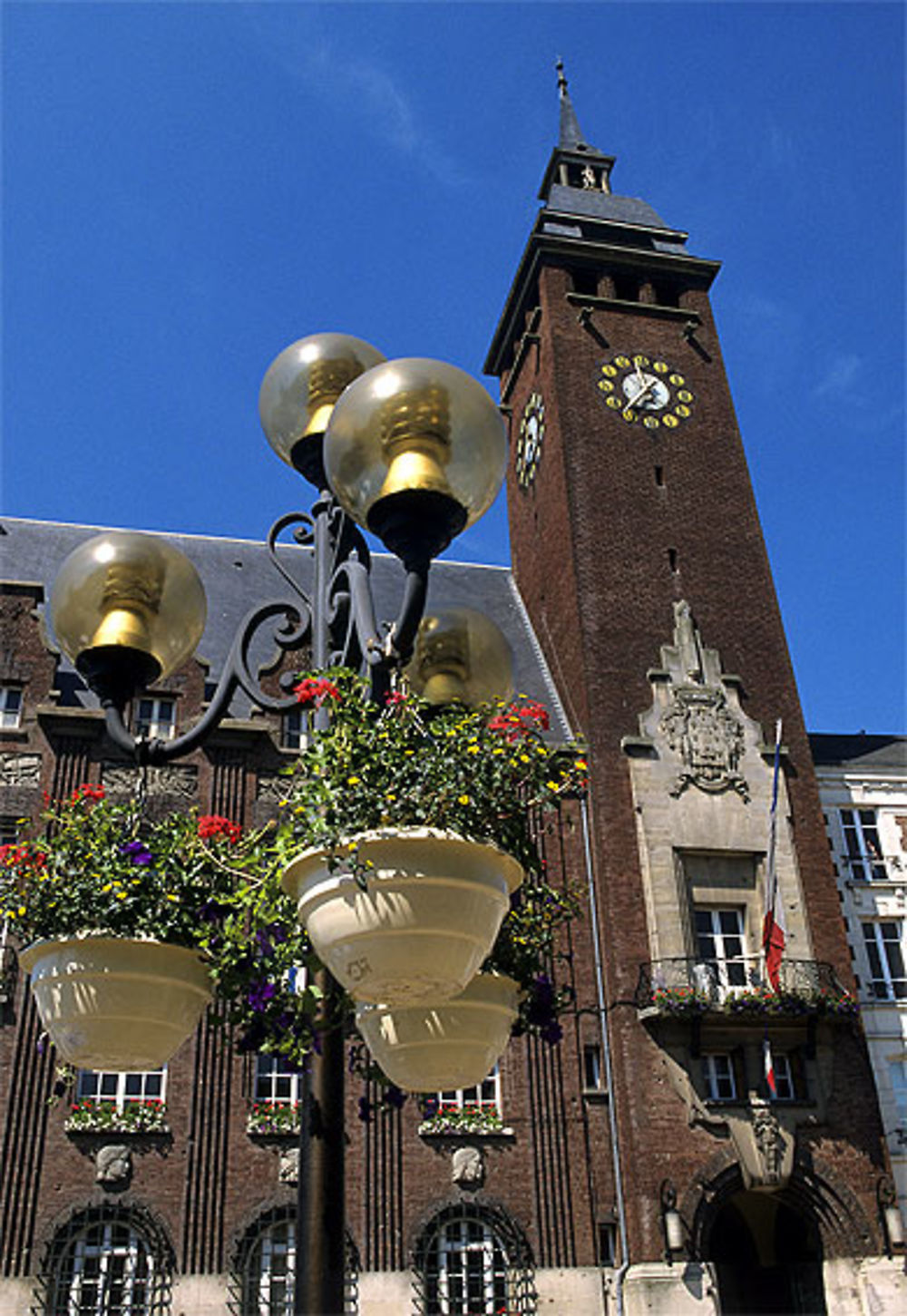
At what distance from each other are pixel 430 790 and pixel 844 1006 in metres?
19.9

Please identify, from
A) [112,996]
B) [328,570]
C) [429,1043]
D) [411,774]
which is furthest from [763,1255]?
[411,774]

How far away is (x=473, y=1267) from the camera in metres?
19.3

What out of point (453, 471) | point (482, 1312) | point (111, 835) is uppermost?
point (453, 471)

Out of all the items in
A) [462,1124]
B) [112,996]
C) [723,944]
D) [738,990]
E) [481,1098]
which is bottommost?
[112,996]

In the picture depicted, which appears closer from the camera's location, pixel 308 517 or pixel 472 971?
pixel 472 971

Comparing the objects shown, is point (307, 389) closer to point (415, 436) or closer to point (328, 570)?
point (328, 570)

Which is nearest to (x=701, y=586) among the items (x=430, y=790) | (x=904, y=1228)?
(x=904, y=1228)

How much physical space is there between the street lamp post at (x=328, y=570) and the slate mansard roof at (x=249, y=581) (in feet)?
60.1

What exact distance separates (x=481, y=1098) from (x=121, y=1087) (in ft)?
20.9

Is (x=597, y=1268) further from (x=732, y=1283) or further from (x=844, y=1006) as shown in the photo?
(x=844, y=1006)

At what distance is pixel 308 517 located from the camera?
6164 mm

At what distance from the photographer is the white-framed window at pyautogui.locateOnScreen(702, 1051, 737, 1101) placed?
20.7 meters

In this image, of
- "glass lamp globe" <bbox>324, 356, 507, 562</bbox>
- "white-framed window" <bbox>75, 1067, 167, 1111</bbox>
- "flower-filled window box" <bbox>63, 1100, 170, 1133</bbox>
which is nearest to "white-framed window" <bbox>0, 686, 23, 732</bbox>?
"white-framed window" <bbox>75, 1067, 167, 1111</bbox>

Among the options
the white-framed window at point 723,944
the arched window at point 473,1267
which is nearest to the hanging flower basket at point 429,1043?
the arched window at point 473,1267
